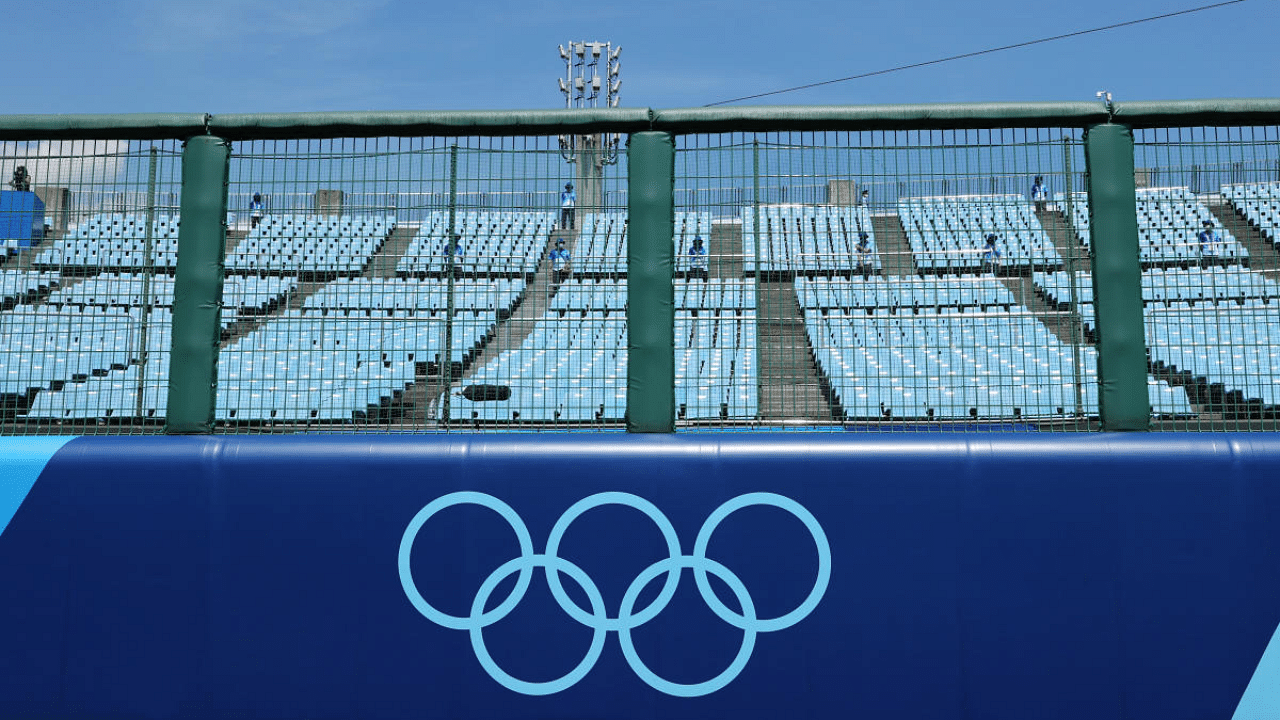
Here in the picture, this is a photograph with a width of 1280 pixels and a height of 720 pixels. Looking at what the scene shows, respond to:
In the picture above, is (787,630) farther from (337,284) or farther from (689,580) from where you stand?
(337,284)

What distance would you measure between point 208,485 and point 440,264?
1.33 m

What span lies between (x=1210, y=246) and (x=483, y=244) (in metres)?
3.27

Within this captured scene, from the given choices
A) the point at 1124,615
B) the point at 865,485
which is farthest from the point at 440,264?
the point at 1124,615

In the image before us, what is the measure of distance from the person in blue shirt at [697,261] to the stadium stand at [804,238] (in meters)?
0.18

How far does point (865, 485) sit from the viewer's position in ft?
11.6

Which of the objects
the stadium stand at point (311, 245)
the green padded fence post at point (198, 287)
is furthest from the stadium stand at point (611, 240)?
the green padded fence post at point (198, 287)

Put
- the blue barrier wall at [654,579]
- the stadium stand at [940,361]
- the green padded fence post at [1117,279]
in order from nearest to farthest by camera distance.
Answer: the blue barrier wall at [654,579] → the green padded fence post at [1117,279] → the stadium stand at [940,361]

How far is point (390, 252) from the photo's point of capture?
407 centimetres

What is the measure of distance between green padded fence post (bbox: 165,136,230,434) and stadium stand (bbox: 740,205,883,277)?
2.37 meters

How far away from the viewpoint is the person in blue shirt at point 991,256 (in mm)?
3943

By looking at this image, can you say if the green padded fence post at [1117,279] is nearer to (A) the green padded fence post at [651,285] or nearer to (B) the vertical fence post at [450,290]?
(A) the green padded fence post at [651,285]

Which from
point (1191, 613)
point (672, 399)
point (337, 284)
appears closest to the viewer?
point (1191, 613)

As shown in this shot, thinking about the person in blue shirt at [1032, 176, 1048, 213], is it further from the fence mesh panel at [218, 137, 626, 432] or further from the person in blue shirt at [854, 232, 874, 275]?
the fence mesh panel at [218, 137, 626, 432]

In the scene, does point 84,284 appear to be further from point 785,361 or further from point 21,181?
point 785,361
